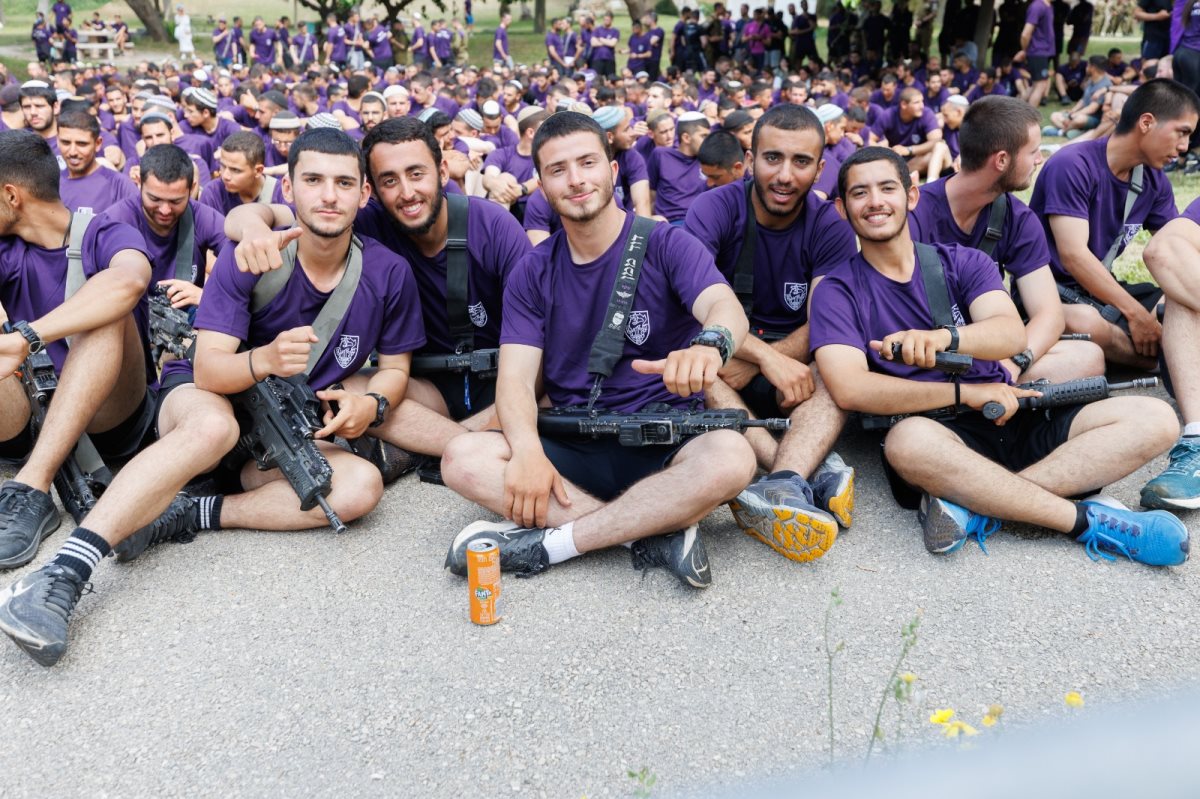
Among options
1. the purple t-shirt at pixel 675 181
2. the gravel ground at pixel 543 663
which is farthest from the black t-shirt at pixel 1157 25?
the gravel ground at pixel 543 663

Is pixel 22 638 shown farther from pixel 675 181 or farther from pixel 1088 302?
pixel 675 181

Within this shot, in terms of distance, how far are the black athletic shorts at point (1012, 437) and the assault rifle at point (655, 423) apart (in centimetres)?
75

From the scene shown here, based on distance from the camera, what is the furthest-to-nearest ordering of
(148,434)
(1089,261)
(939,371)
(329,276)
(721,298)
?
(1089,261), (148,434), (329,276), (939,371), (721,298)

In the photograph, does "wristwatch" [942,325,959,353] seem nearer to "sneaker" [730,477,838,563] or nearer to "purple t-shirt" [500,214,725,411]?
"sneaker" [730,477,838,563]

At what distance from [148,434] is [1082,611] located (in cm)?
432

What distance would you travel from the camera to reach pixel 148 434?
4.91 meters

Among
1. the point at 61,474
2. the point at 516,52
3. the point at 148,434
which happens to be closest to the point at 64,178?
the point at 148,434

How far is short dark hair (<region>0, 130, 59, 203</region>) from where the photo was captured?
434cm

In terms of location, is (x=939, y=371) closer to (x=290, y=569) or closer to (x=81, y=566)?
(x=290, y=569)

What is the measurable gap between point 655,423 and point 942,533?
1222mm

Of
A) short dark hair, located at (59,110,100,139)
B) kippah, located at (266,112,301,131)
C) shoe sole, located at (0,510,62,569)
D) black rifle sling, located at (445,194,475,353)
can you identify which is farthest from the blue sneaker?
kippah, located at (266,112,301,131)

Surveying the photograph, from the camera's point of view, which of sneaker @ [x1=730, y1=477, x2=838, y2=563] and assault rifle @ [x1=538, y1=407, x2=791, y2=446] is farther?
assault rifle @ [x1=538, y1=407, x2=791, y2=446]

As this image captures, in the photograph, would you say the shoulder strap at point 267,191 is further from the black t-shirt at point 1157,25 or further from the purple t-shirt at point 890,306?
the black t-shirt at point 1157,25

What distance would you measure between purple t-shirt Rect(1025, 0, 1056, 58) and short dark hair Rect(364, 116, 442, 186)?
18.4 m
